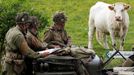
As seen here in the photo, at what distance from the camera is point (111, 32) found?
64.8 feet

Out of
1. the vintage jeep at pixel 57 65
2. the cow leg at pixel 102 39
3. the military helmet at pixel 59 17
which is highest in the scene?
the military helmet at pixel 59 17

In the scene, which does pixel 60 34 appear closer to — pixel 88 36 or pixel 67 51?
pixel 67 51

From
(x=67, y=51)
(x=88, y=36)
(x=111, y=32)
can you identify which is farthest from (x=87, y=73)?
(x=88, y=36)

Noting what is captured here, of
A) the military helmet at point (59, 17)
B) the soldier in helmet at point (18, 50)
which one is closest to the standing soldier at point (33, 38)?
the soldier in helmet at point (18, 50)

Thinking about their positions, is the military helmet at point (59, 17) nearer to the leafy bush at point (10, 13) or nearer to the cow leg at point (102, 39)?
the leafy bush at point (10, 13)

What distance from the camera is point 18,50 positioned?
9211 millimetres

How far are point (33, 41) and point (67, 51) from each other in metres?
0.86

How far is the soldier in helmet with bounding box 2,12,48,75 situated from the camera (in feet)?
29.8

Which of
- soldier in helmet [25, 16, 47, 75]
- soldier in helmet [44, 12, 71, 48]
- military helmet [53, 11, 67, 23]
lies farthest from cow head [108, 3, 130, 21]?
soldier in helmet [25, 16, 47, 75]

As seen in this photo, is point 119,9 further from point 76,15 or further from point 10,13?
point 76,15

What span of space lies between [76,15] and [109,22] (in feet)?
33.8

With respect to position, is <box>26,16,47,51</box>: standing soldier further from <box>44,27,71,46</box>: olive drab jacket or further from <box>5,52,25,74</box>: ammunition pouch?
<box>44,27,71,46</box>: olive drab jacket

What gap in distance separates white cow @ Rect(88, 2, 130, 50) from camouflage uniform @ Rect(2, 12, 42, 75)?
33.4ft

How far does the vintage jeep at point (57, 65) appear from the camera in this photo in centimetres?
873
